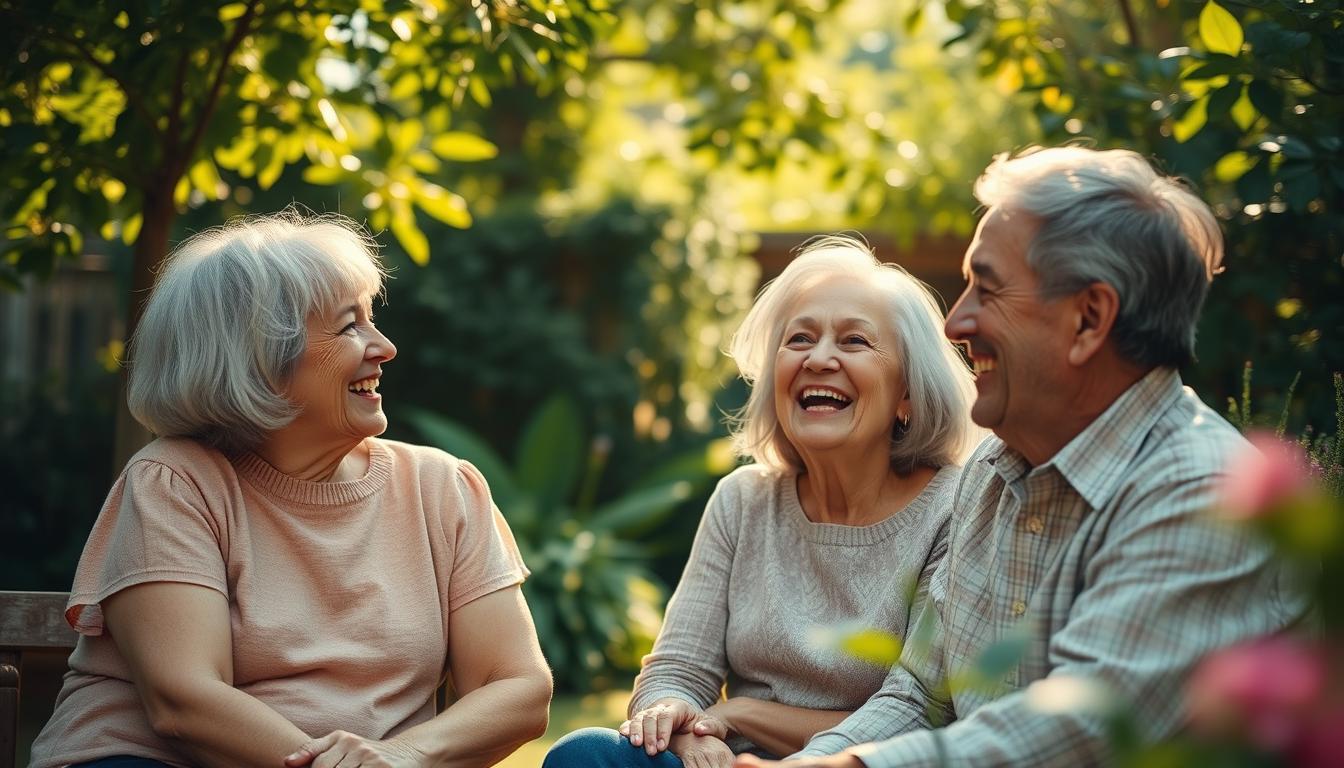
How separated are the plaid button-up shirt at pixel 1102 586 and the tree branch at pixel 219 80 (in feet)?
5.99

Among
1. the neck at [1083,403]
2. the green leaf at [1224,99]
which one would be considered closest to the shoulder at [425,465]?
the neck at [1083,403]

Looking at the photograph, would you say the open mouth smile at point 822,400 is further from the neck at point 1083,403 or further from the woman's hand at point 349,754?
the woman's hand at point 349,754

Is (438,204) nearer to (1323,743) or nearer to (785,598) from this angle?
(785,598)

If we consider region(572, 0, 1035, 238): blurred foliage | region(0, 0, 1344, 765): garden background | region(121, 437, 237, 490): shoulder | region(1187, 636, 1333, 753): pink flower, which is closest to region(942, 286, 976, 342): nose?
region(0, 0, 1344, 765): garden background

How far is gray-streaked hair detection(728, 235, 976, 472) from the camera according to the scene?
244 cm

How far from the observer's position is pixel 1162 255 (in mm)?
1734

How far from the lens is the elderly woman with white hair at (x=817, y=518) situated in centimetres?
230

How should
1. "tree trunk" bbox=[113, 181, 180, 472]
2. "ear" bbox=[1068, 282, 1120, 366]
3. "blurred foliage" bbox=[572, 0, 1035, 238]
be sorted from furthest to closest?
1. "blurred foliage" bbox=[572, 0, 1035, 238]
2. "tree trunk" bbox=[113, 181, 180, 472]
3. "ear" bbox=[1068, 282, 1120, 366]

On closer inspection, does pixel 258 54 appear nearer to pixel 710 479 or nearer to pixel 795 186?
pixel 710 479

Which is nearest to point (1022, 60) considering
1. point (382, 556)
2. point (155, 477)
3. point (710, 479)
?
point (382, 556)

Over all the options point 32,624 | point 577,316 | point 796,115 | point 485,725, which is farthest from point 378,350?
point 577,316

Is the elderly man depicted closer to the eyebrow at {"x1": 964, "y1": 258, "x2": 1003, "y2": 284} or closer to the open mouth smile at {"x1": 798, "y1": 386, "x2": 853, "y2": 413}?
the eyebrow at {"x1": 964, "y1": 258, "x2": 1003, "y2": 284}

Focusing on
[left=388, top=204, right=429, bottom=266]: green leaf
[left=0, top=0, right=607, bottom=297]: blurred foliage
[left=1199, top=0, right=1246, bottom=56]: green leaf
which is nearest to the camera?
[left=1199, top=0, right=1246, bottom=56]: green leaf

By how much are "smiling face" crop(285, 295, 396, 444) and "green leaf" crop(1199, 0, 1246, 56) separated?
1.66m
